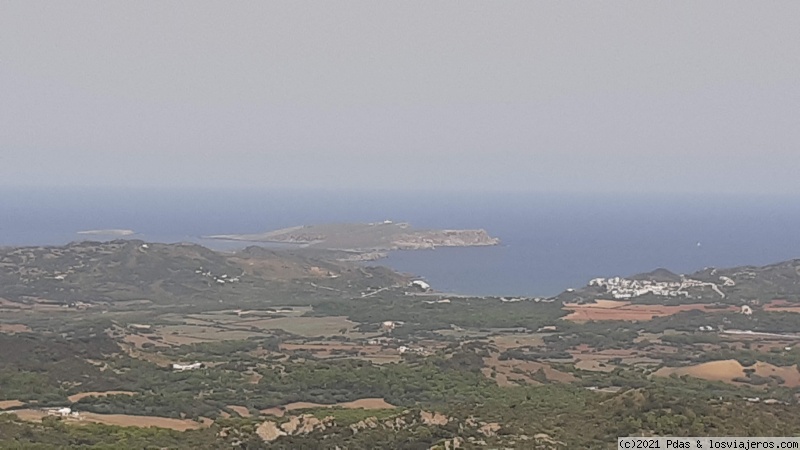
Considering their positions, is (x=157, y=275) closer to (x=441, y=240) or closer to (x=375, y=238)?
(x=375, y=238)

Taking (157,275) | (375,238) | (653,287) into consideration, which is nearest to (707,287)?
(653,287)

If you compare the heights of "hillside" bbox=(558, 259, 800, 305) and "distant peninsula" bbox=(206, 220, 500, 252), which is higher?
"hillside" bbox=(558, 259, 800, 305)

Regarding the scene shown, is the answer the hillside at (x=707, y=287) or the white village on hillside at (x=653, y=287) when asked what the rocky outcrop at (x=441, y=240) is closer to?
the hillside at (x=707, y=287)

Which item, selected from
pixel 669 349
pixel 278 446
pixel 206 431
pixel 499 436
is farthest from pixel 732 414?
pixel 669 349

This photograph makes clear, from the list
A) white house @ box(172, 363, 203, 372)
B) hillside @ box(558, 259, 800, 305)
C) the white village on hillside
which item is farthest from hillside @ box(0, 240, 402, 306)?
white house @ box(172, 363, 203, 372)

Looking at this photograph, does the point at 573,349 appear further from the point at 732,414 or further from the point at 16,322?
the point at 16,322

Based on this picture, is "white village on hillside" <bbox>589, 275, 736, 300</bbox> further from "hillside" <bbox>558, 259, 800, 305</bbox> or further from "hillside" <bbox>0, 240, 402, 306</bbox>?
"hillside" <bbox>0, 240, 402, 306</bbox>

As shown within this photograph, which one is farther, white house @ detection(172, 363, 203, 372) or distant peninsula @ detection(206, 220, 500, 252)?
distant peninsula @ detection(206, 220, 500, 252)

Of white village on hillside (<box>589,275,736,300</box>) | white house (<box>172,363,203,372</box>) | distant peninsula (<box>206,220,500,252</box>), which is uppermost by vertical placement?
white house (<box>172,363,203,372</box>)
